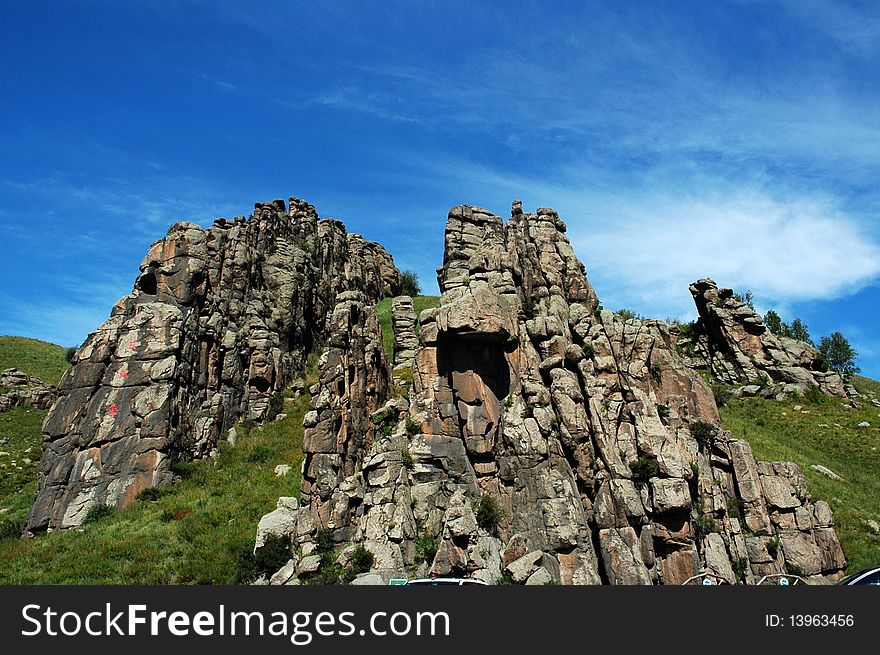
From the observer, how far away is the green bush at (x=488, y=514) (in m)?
30.8

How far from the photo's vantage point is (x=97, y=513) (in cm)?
3928

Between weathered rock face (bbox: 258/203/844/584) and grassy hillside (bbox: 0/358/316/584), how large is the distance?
256 inches

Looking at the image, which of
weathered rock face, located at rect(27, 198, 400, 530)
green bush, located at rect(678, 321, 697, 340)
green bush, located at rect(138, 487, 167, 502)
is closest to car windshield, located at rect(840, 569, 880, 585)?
weathered rock face, located at rect(27, 198, 400, 530)

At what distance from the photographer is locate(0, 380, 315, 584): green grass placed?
32.4 meters

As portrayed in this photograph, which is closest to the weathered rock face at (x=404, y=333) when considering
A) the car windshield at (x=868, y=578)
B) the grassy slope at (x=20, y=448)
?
the grassy slope at (x=20, y=448)

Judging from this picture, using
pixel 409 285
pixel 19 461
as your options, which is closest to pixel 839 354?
pixel 409 285

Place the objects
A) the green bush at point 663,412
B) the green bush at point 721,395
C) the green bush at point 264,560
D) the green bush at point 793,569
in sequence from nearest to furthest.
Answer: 1. the green bush at point 264,560
2. the green bush at point 793,569
3. the green bush at point 663,412
4. the green bush at point 721,395

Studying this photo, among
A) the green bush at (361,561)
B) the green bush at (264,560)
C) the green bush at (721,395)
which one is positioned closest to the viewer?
the green bush at (361,561)

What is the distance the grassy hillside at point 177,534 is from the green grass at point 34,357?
5413 cm

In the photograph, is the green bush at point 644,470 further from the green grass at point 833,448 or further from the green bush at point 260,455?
the green bush at point 260,455

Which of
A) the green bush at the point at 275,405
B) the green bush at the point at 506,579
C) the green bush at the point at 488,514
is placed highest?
the green bush at the point at 275,405

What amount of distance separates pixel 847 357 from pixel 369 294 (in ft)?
298

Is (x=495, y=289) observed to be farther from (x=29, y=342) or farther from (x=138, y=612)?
(x=29, y=342)

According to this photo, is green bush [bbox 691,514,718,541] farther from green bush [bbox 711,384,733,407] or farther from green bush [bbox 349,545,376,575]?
green bush [bbox 711,384,733,407]
